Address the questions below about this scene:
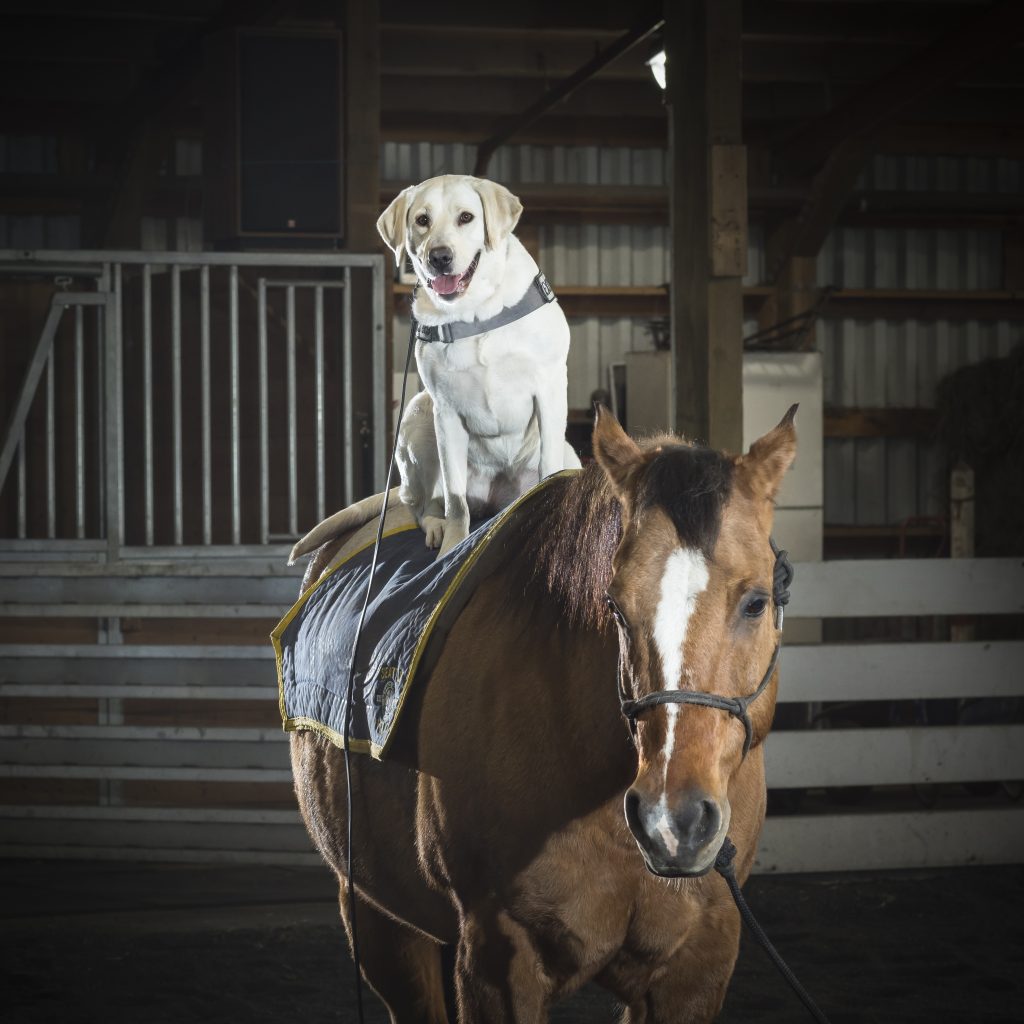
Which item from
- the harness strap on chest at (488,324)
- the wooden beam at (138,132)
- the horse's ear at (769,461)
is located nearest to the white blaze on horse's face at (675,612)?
the horse's ear at (769,461)

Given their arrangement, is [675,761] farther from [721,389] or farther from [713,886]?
[721,389]

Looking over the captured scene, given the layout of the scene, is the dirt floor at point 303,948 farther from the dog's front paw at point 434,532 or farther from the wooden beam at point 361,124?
the wooden beam at point 361,124

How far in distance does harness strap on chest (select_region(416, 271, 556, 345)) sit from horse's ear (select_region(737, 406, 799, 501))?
0.96 metres

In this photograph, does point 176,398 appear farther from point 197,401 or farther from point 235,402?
point 197,401

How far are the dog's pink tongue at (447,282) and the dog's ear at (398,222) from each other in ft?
0.46

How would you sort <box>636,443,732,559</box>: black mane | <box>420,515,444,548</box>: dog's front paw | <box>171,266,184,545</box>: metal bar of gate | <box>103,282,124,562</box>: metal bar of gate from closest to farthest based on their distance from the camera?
<box>636,443,732,559</box>: black mane < <box>420,515,444,548</box>: dog's front paw < <box>103,282,124,562</box>: metal bar of gate < <box>171,266,184,545</box>: metal bar of gate

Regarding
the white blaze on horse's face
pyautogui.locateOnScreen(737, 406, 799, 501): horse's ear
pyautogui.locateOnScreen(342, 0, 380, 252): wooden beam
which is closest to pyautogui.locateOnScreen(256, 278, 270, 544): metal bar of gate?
pyautogui.locateOnScreen(342, 0, 380, 252): wooden beam

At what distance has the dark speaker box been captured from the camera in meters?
5.86

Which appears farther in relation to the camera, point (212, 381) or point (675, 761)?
point (212, 381)

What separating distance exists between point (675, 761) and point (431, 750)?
0.63 meters

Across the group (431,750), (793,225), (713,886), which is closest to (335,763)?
(431,750)

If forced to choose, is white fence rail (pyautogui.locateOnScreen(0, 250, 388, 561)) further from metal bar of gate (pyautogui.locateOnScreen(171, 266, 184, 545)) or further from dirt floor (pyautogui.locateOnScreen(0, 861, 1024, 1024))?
dirt floor (pyautogui.locateOnScreen(0, 861, 1024, 1024))

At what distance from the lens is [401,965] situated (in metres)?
2.91

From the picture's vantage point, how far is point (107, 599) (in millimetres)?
5840
